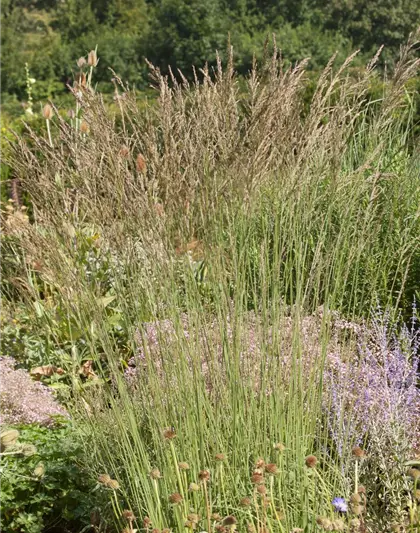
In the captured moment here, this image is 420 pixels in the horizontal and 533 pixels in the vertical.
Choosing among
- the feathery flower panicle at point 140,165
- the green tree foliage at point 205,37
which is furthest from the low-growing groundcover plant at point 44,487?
the green tree foliage at point 205,37

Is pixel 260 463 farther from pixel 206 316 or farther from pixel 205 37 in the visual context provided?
pixel 205 37

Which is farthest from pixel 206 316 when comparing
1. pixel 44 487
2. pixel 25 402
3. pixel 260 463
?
pixel 25 402

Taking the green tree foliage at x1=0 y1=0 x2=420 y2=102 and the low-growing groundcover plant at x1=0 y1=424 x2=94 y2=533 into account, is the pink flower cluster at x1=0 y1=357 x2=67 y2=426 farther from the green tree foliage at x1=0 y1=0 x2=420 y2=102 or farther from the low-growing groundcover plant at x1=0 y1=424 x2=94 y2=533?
the green tree foliage at x1=0 y1=0 x2=420 y2=102

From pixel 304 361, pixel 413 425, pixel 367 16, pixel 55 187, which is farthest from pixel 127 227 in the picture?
pixel 367 16

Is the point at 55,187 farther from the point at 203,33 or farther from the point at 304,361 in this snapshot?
the point at 203,33

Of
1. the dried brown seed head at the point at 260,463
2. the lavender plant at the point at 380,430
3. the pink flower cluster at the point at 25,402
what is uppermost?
the dried brown seed head at the point at 260,463

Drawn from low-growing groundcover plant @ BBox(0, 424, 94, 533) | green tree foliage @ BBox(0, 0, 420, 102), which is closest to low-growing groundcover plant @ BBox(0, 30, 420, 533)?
low-growing groundcover plant @ BBox(0, 424, 94, 533)

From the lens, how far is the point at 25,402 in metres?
3.55

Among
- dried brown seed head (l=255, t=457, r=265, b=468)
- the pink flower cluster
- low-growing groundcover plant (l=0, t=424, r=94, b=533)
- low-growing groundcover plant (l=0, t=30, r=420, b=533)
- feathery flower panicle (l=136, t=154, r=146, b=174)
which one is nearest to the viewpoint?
dried brown seed head (l=255, t=457, r=265, b=468)

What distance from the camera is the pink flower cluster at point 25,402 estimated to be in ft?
11.5

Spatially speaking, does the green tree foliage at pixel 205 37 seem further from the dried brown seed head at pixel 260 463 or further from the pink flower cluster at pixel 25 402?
the dried brown seed head at pixel 260 463

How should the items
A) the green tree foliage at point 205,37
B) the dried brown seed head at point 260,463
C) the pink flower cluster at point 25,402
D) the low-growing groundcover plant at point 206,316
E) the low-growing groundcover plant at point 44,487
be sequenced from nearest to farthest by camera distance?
the dried brown seed head at point 260,463 < the low-growing groundcover plant at point 206,316 < the low-growing groundcover plant at point 44,487 < the pink flower cluster at point 25,402 < the green tree foliage at point 205,37

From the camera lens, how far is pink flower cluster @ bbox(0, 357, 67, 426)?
11.5ft

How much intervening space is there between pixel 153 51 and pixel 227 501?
86.4 ft
